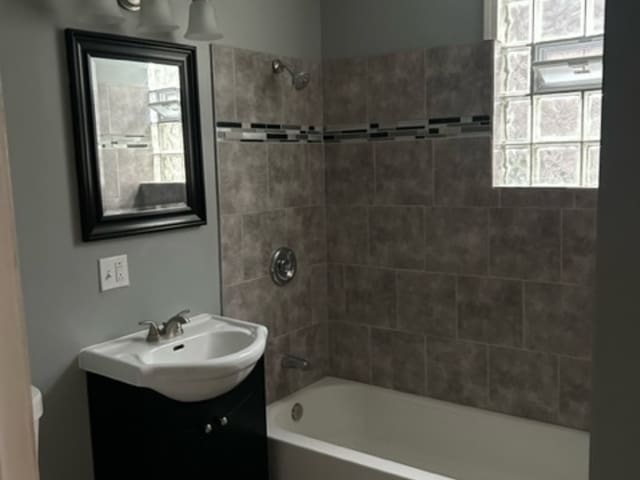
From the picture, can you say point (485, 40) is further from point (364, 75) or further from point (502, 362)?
point (502, 362)

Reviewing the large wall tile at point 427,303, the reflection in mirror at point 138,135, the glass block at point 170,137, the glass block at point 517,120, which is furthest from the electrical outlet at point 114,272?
the glass block at point 517,120

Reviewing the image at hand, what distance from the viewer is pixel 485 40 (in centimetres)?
269

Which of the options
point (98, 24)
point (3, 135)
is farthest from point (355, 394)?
point (3, 135)

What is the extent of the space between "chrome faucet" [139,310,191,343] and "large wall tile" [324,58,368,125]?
1.34m

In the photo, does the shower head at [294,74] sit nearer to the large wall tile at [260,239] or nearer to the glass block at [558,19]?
the large wall tile at [260,239]

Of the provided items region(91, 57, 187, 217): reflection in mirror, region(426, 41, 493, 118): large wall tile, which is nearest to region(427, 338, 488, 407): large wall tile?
region(426, 41, 493, 118): large wall tile

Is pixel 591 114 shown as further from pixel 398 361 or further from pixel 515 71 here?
pixel 398 361

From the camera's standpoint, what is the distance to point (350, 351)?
10.8 feet

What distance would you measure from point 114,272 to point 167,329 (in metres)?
0.28

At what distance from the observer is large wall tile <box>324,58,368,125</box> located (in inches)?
120

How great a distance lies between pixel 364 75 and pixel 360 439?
1844 mm

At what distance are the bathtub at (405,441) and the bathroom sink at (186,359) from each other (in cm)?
54

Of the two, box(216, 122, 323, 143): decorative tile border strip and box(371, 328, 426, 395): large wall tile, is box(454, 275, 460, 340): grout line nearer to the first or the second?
box(371, 328, 426, 395): large wall tile

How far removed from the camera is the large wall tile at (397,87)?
2.88 m
